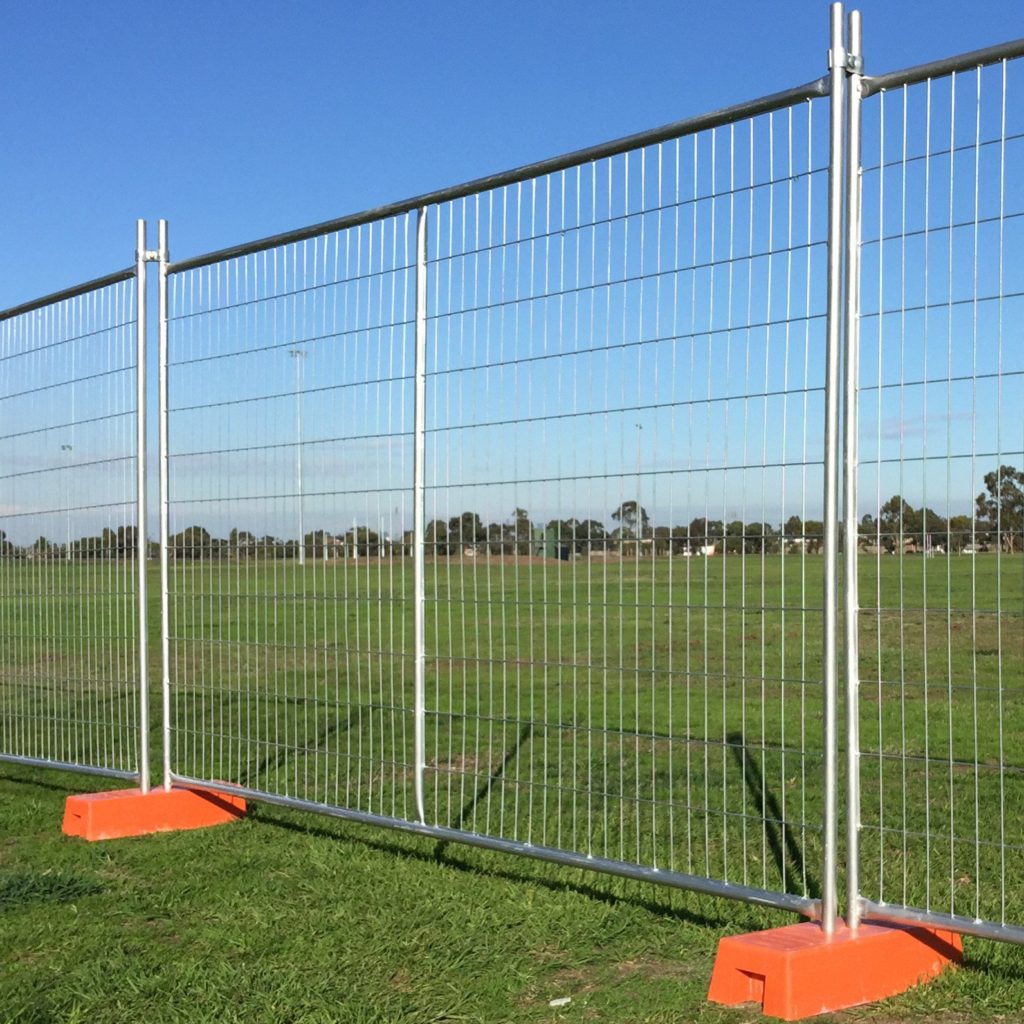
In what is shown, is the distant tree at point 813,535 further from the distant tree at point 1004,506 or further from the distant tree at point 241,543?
the distant tree at point 241,543

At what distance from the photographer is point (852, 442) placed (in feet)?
13.4

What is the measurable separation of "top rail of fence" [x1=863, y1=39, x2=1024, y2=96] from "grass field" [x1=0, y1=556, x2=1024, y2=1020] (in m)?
1.37

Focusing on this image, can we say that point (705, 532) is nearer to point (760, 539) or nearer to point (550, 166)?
point (760, 539)

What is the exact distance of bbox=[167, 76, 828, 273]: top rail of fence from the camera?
14.3ft

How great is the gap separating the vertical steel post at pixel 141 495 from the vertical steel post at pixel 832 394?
382cm

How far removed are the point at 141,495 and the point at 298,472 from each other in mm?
1161

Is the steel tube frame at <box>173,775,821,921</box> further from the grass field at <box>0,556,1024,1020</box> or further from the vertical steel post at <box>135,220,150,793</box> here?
the vertical steel post at <box>135,220,150,793</box>

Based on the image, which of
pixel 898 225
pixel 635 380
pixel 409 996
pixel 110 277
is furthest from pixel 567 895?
pixel 110 277

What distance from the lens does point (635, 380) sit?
4.73 meters

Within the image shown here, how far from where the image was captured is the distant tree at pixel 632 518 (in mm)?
4754

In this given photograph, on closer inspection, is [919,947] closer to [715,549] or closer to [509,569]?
[715,549]

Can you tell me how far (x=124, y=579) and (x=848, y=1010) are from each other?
442cm

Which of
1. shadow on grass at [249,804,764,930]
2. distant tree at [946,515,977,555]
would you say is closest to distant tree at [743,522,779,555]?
distant tree at [946,515,977,555]

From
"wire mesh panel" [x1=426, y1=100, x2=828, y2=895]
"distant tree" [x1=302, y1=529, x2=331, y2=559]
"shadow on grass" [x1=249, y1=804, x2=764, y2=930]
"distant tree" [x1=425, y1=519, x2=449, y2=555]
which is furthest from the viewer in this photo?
"distant tree" [x1=302, y1=529, x2=331, y2=559]
